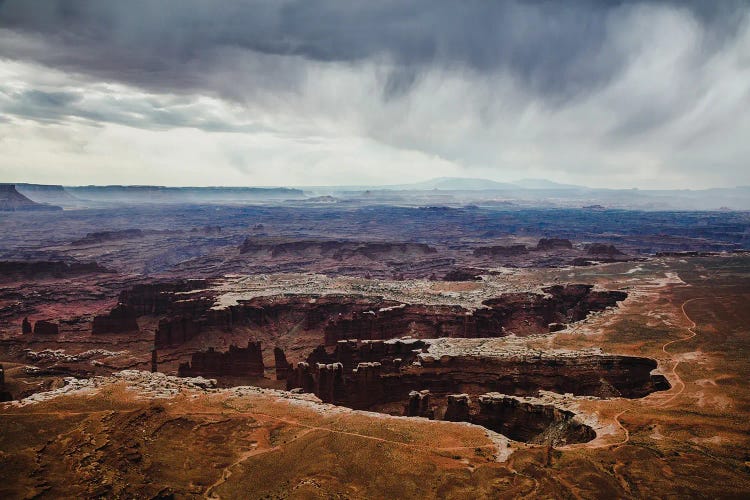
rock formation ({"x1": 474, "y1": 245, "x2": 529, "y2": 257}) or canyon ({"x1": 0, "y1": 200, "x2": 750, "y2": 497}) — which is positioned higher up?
canyon ({"x1": 0, "y1": 200, "x2": 750, "y2": 497})

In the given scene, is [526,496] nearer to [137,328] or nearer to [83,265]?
[137,328]

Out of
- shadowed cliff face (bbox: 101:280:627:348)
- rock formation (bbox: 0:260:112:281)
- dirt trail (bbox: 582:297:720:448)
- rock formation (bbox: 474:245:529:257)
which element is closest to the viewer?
dirt trail (bbox: 582:297:720:448)

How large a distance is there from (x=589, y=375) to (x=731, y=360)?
10.2 m

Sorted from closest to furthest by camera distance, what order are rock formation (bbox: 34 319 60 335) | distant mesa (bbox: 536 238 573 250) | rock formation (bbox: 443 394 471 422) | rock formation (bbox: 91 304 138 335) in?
rock formation (bbox: 443 394 471 422) < rock formation (bbox: 34 319 60 335) < rock formation (bbox: 91 304 138 335) < distant mesa (bbox: 536 238 573 250)

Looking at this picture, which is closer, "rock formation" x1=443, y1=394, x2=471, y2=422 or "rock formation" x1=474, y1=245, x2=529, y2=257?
"rock formation" x1=443, y1=394, x2=471, y2=422

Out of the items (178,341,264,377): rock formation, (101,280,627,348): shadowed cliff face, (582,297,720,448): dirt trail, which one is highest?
(582,297,720,448): dirt trail

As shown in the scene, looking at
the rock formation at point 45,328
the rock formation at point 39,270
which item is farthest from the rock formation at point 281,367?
the rock formation at point 39,270

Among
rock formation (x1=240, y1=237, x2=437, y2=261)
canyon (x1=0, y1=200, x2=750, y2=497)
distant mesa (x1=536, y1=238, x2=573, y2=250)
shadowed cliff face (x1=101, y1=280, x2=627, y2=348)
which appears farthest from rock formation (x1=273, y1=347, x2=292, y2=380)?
distant mesa (x1=536, y1=238, x2=573, y2=250)

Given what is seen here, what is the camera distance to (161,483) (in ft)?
77.6

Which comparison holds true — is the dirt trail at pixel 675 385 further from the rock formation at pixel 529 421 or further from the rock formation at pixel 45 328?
the rock formation at pixel 45 328

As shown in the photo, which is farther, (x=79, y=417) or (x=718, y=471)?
(x=79, y=417)

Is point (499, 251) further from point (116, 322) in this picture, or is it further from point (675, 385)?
point (675, 385)

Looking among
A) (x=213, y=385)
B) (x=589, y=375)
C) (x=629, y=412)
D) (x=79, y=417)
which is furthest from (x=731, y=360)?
(x=79, y=417)

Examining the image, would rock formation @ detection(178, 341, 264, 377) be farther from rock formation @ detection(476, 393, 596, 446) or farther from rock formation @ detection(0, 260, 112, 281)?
rock formation @ detection(0, 260, 112, 281)
